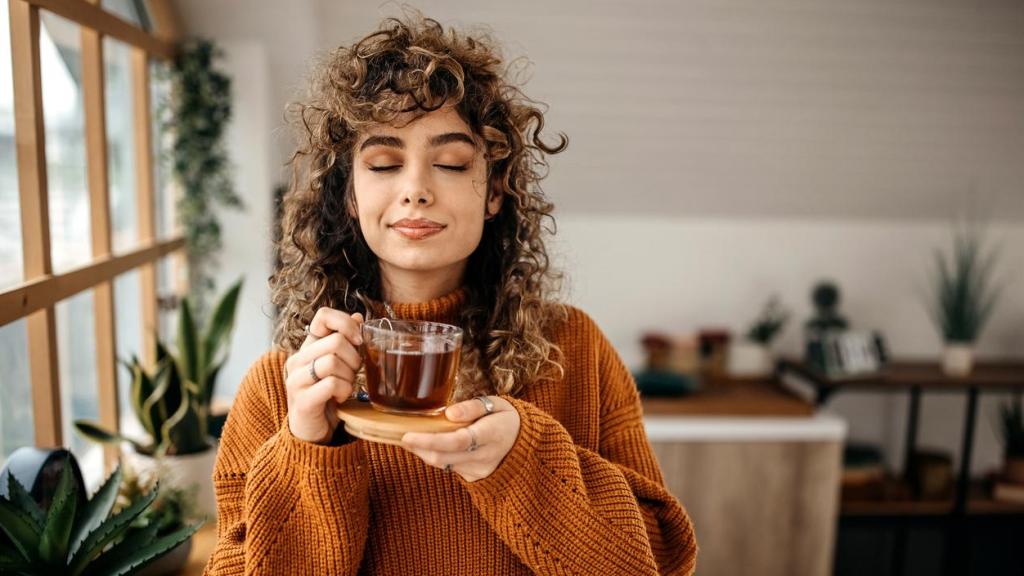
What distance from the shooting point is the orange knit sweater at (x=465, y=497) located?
1.00m

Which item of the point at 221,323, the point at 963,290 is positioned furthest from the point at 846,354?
the point at 221,323

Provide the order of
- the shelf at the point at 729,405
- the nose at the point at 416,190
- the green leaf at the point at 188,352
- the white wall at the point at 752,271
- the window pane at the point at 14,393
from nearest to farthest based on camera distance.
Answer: the nose at the point at 416,190 → the window pane at the point at 14,393 → the green leaf at the point at 188,352 → the shelf at the point at 729,405 → the white wall at the point at 752,271

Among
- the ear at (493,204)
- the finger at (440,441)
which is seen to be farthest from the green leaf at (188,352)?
the finger at (440,441)

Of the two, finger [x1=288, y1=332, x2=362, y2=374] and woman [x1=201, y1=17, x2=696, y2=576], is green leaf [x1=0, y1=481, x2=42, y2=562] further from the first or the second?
finger [x1=288, y1=332, x2=362, y2=374]

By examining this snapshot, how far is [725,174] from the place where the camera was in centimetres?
355

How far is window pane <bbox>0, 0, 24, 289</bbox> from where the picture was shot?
147 centimetres

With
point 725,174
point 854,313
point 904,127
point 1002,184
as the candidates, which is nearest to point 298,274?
point 725,174

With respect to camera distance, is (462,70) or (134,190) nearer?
(462,70)

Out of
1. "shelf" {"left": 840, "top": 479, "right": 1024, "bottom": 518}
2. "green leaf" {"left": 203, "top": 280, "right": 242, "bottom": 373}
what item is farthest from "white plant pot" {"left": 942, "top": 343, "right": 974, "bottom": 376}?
"green leaf" {"left": 203, "top": 280, "right": 242, "bottom": 373}

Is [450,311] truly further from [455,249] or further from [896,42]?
[896,42]

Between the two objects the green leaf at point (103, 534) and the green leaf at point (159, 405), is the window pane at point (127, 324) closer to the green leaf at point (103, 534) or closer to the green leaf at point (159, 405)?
the green leaf at point (159, 405)

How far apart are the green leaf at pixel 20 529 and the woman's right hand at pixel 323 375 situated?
44 centimetres

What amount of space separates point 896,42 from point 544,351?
2.62 m

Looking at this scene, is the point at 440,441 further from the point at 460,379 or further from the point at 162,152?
the point at 162,152
